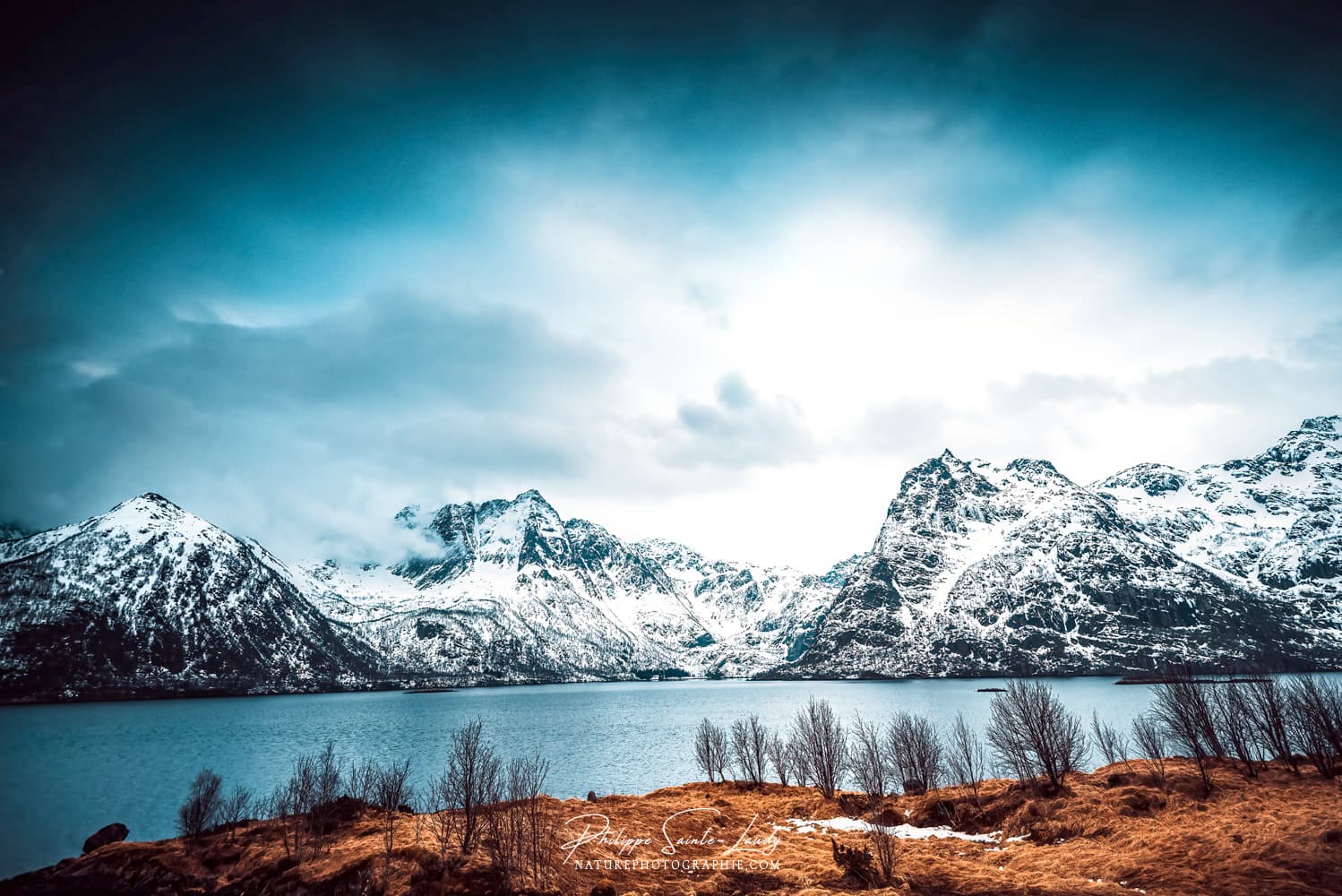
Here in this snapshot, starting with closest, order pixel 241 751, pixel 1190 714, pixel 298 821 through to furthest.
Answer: pixel 298 821 → pixel 1190 714 → pixel 241 751

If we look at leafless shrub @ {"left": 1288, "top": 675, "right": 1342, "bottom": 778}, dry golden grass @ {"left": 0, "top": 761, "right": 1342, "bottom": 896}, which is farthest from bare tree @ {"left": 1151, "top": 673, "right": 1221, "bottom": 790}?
leafless shrub @ {"left": 1288, "top": 675, "right": 1342, "bottom": 778}

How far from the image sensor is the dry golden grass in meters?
24.1

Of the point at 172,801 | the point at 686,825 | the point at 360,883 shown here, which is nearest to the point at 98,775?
the point at 172,801

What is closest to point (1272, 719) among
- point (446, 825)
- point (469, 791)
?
point (469, 791)

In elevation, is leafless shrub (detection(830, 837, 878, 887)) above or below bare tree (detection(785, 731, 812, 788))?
above

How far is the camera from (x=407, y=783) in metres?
75.2

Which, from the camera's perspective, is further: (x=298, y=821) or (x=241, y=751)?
(x=241, y=751)

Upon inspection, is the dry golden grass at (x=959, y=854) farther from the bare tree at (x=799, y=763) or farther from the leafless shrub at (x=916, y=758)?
the bare tree at (x=799, y=763)

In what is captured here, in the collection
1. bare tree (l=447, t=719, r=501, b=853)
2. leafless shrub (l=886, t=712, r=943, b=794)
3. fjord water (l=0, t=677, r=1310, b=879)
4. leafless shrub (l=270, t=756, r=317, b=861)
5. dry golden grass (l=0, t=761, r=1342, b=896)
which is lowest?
fjord water (l=0, t=677, r=1310, b=879)

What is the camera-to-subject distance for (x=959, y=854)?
31.7m

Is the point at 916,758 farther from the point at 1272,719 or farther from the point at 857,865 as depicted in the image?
the point at 857,865

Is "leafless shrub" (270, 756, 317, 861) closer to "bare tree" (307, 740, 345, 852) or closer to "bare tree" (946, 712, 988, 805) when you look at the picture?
"bare tree" (307, 740, 345, 852)

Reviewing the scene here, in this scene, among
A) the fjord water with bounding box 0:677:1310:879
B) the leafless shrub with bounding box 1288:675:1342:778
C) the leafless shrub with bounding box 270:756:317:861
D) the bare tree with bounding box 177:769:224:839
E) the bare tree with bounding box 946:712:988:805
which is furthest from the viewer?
the fjord water with bounding box 0:677:1310:879

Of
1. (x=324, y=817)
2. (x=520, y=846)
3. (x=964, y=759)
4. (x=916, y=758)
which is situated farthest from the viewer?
(x=964, y=759)
